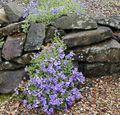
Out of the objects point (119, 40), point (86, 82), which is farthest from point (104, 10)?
point (86, 82)

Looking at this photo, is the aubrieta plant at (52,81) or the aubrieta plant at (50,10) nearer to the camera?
the aubrieta plant at (52,81)

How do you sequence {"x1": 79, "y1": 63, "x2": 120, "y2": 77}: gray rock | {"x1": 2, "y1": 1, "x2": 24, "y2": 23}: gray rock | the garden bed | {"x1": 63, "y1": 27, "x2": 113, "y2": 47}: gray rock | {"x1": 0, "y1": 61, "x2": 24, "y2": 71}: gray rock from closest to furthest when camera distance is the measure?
the garden bed
{"x1": 63, "y1": 27, "x2": 113, "y2": 47}: gray rock
{"x1": 79, "y1": 63, "x2": 120, "y2": 77}: gray rock
{"x1": 0, "y1": 61, "x2": 24, "y2": 71}: gray rock
{"x1": 2, "y1": 1, "x2": 24, "y2": 23}: gray rock

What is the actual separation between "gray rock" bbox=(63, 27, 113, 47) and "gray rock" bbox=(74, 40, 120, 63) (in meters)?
0.09

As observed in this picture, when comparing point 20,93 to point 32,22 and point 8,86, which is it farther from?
point 32,22

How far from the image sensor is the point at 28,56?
5.33 metres

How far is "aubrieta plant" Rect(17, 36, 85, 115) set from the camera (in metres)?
4.66

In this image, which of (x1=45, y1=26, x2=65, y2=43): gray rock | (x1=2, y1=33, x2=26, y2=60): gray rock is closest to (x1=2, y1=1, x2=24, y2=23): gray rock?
(x1=2, y1=33, x2=26, y2=60): gray rock

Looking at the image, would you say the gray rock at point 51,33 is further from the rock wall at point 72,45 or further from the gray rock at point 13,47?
the gray rock at point 13,47

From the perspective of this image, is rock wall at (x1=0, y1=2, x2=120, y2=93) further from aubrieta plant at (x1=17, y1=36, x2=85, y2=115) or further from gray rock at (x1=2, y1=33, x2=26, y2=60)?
aubrieta plant at (x1=17, y1=36, x2=85, y2=115)

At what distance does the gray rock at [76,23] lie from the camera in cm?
535

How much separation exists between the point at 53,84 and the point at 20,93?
0.67 m

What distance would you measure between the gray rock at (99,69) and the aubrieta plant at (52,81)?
30 cm

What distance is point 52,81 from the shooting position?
4766mm

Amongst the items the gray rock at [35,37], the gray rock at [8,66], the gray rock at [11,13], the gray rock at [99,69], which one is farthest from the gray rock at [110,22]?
the gray rock at [8,66]
